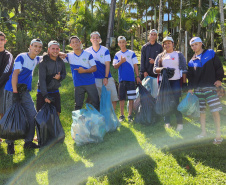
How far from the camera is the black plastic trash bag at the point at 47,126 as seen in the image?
12.5 feet

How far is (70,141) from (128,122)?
4.79ft

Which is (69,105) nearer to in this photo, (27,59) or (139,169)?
(27,59)

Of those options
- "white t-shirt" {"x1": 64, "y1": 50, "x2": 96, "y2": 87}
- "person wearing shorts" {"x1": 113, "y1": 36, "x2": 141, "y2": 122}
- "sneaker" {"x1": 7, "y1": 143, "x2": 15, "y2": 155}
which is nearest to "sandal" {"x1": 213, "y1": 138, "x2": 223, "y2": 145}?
"person wearing shorts" {"x1": 113, "y1": 36, "x2": 141, "y2": 122}

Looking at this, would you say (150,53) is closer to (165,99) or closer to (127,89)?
(127,89)

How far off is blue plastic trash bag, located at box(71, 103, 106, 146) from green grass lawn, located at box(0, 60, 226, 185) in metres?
0.15

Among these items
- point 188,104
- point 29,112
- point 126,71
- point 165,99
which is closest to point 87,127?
point 29,112

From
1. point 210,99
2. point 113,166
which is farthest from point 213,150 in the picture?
point 113,166

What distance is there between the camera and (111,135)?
460cm

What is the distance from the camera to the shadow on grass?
3074 mm

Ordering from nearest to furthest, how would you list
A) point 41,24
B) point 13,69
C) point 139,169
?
point 139,169 → point 13,69 → point 41,24

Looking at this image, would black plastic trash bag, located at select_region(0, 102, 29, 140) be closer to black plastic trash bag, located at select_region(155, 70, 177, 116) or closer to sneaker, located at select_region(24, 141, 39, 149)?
sneaker, located at select_region(24, 141, 39, 149)

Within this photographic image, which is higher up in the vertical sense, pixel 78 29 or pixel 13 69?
pixel 78 29

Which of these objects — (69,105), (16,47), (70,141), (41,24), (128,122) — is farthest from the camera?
(41,24)

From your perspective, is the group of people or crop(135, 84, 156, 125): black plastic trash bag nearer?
the group of people
